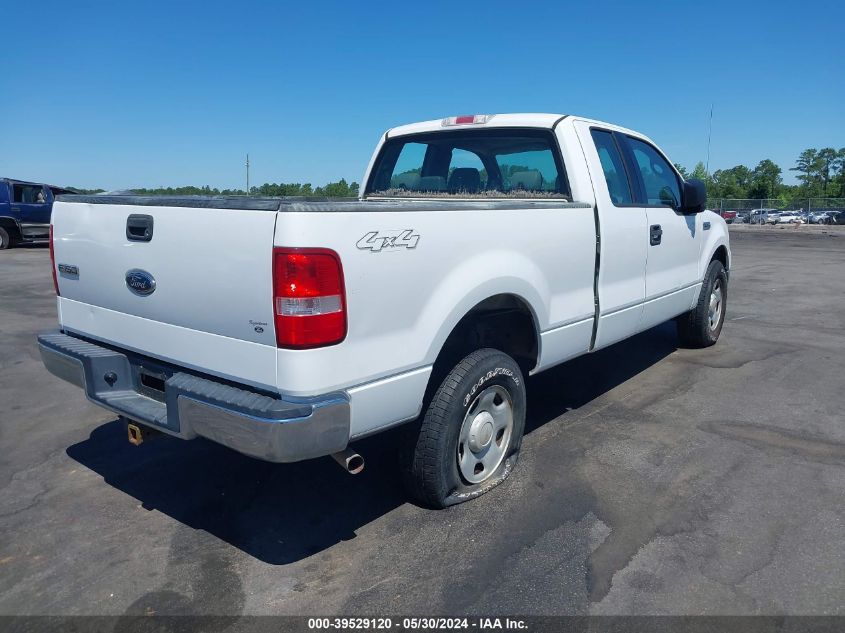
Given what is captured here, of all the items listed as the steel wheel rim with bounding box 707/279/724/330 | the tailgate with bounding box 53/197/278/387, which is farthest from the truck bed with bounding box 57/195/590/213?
the steel wheel rim with bounding box 707/279/724/330

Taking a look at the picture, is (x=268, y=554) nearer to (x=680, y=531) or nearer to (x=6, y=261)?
(x=680, y=531)

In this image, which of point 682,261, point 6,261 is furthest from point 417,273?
point 6,261

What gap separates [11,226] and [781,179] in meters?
113

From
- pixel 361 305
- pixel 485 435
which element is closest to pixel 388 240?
pixel 361 305

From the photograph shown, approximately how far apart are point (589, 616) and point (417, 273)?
1.57 metres

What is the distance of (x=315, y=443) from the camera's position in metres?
2.68

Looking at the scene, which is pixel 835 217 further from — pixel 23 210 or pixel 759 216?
pixel 23 210

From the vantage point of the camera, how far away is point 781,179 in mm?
107500

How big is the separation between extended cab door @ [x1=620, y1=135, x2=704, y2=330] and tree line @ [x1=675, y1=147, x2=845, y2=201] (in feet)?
285

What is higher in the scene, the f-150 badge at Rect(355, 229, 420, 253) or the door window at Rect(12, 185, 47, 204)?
the f-150 badge at Rect(355, 229, 420, 253)

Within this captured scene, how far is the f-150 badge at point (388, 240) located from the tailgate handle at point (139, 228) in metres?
1.06

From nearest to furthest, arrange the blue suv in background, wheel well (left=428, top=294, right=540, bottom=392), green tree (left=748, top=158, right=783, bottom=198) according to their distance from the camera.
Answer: wheel well (left=428, top=294, right=540, bottom=392) < the blue suv in background < green tree (left=748, top=158, right=783, bottom=198)

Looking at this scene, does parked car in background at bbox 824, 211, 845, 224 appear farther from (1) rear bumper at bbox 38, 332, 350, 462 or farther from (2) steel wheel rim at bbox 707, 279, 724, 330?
(1) rear bumper at bbox 38, 332, 350, 462

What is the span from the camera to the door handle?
5020mm
